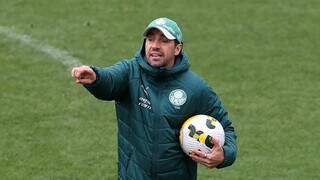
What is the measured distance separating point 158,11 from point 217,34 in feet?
4.29

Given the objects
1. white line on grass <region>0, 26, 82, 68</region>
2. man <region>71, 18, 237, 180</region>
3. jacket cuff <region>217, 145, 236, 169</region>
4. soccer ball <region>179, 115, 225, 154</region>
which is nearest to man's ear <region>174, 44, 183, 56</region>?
man <region>71, 18, 237, 180</region>

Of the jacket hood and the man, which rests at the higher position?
the jacket hood

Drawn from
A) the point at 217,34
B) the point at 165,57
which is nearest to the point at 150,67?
the point at 165,57

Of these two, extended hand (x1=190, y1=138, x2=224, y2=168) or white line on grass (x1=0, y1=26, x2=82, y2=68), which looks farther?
white line on grass (x1=0, y1=26, x2=82, y2=68)

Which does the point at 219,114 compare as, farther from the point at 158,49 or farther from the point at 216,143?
the point at 158,49

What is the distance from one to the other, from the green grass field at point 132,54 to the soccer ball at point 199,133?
2.80 m

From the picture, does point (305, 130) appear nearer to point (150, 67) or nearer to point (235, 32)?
point (235, 32)

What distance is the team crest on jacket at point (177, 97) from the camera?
5.07 meters

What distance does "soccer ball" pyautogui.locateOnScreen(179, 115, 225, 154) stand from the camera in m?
5.04

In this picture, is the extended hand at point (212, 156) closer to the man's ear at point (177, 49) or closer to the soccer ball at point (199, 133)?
the soccer ball at point (199, 133)

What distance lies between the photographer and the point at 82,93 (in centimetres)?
979

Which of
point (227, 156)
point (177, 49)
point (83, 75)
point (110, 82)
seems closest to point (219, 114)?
point (227, 156)

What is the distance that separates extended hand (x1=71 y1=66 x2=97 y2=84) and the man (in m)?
0.10

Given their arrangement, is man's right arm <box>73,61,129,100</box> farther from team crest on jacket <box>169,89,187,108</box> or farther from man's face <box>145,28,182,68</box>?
team crest on jacket <box>169,89,187,108</box>
